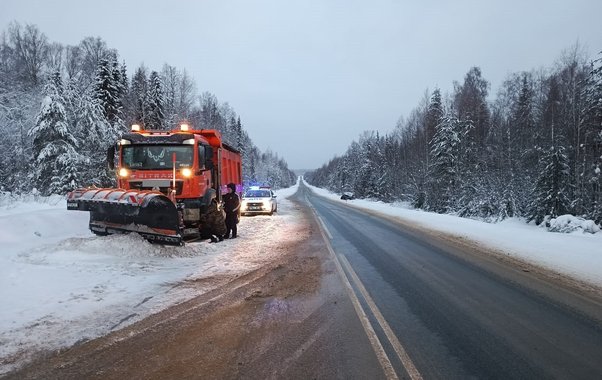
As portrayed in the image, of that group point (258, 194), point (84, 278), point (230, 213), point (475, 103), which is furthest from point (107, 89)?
point (475, 103)

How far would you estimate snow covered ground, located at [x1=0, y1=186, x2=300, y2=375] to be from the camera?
17.2 ft

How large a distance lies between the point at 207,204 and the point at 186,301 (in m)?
6.53

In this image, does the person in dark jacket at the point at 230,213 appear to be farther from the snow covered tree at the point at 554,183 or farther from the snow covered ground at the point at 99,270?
the snow covered tree at the point at 554,183

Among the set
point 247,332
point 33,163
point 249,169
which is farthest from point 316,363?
point 249,169

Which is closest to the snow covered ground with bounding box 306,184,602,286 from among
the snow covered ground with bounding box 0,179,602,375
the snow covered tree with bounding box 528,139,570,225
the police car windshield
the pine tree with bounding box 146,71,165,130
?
the snow covered ground with bounding box 0,179,602,375

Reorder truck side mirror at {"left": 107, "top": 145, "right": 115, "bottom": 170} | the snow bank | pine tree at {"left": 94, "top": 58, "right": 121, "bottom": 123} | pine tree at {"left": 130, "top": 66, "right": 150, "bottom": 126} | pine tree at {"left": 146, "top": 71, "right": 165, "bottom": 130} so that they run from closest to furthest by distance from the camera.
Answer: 1. truck side mirror at {"left": 107, "top": 145, "right": 115, "bottom": 170}
2. the snow bank
3. pine tree at {"left": 94, "top": 58, "right": 121, "bottom": 123}
4. pine tree at {"left": 130, "top": 66, "right": 150, "bottom": 126}
5. pine tree at {"left": 146, "top": 71, "right": 165, "bottom": 130}

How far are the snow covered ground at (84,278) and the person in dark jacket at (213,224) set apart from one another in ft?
1.61

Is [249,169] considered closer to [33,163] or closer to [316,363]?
[33,163]

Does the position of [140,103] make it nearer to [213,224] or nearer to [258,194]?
[258,194]

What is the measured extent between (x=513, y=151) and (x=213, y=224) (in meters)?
37.0

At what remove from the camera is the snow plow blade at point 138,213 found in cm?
1011

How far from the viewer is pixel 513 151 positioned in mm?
41344

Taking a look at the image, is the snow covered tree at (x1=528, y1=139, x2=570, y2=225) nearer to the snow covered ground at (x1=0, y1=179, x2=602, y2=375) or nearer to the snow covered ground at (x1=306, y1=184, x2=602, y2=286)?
the snow covered ground at (x1=306, y1=184, x2=602, y2=286)

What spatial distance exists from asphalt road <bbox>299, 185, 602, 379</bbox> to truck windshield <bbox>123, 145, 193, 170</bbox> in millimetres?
5649
